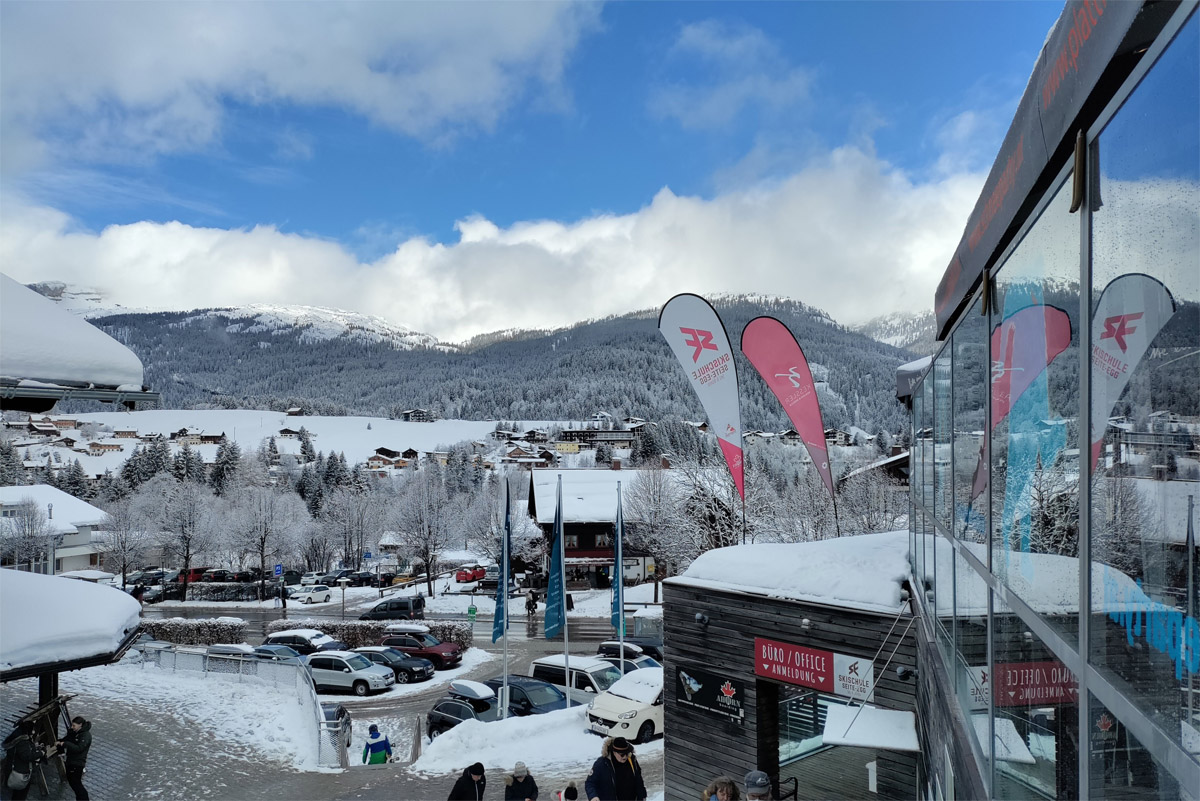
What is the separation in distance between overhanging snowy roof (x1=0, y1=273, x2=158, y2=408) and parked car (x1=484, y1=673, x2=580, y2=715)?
12828 mm

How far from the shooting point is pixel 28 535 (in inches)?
1672

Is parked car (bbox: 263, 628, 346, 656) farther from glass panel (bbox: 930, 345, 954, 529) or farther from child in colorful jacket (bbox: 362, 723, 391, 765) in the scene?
glass panel (bbox: 930, 345, 954, 529)

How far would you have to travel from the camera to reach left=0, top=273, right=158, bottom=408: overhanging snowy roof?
576 centimetres

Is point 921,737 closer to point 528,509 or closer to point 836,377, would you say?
point 528,509

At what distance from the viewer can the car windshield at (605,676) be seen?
19.2m

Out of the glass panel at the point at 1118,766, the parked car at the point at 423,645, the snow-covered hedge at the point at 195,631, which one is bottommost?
the snow-covered hedge at the point at 195,631

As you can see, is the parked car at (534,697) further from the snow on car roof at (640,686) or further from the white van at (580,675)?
the snow on car roof at (640,686)

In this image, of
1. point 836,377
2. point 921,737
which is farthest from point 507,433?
point 921,737

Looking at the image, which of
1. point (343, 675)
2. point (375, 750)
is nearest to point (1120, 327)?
point (375, 750)

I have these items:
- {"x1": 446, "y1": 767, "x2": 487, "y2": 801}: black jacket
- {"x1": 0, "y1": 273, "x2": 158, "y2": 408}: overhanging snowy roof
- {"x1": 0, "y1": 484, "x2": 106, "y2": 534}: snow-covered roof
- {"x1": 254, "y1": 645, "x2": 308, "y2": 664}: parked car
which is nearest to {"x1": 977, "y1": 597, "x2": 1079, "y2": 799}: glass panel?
{"x1": 0, "y1": 273, "x2": 158, "y2": 408}: overhanging snowy roof

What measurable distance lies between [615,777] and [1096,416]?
8.00 meters

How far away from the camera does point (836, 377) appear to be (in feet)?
432

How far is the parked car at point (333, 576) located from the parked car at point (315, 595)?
289cm

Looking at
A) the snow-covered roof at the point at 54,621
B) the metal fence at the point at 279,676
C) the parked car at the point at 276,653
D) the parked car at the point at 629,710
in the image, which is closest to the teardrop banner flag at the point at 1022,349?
the snow-covered roof at the point at 54,621
